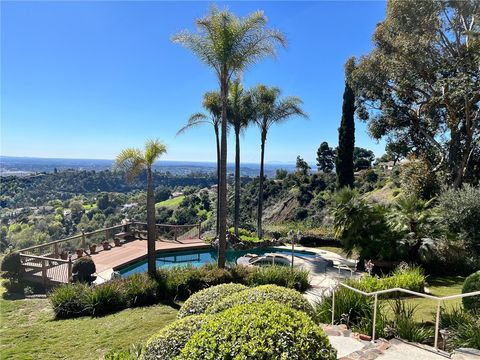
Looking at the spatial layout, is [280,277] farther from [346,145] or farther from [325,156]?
[325,156]

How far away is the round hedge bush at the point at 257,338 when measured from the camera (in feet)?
7.80

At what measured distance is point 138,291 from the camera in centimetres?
754

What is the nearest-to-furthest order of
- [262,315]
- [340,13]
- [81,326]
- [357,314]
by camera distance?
1. [262,315]
2. [357,314]
3. [81,326]
4. [340,13]

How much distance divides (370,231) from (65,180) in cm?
5276

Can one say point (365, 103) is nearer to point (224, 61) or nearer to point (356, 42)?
point (356, 42)

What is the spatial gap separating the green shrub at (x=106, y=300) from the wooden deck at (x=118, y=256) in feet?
8.67

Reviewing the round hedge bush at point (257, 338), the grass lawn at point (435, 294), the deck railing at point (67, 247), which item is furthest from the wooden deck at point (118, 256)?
the grass lawn at point (435, 294)

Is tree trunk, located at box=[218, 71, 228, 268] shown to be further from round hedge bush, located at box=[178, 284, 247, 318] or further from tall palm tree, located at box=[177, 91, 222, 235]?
tall palm tree, located at box=[177, 91, 222, 235]

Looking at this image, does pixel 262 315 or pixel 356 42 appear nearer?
pixel 262 315

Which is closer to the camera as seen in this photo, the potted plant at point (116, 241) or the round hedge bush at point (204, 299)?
the round hedge bush at point (204, 299)

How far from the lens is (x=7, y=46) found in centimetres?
740

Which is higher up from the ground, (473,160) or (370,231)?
(473,160)

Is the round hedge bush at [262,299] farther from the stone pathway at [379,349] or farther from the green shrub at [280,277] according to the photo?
the green shrub at [280,277]

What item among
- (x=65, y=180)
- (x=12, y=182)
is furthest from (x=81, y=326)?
(x=65, y=180)
